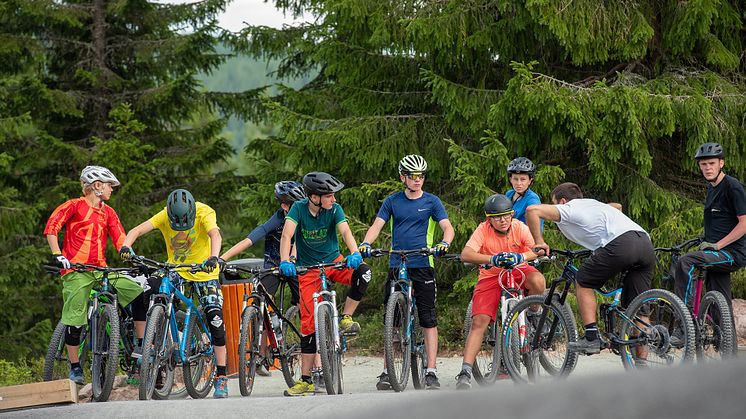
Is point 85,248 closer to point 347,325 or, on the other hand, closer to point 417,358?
point 347,325

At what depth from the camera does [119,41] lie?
866 inches

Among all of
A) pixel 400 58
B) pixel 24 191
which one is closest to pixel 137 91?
Result: pixel 24 191

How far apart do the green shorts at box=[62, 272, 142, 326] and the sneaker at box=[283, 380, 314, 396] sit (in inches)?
74.5

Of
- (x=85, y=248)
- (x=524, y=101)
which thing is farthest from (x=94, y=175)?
(x=524, y=101)

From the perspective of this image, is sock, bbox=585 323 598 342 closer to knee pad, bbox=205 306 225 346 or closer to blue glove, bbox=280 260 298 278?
blue glove, bbox=280 260 298 278

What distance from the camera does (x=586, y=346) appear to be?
8070 mm

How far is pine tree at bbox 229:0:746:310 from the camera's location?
45.4 ft

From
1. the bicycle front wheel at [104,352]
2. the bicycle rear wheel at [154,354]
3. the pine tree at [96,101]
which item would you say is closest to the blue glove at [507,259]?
the bicycle rear wheel at [154,354]

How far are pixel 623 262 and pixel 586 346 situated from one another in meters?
0.74

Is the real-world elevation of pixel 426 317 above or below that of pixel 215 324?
above

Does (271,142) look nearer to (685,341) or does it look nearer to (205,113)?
(205,113)

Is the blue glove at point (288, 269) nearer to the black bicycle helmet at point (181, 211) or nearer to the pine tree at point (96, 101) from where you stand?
the black bicycle helmet at point (181, 211)

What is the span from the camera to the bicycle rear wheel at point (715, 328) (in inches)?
312

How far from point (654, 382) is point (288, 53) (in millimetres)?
18831
